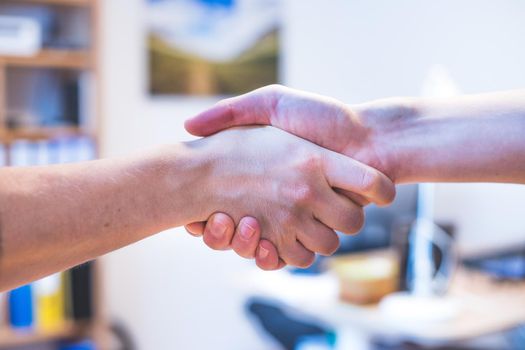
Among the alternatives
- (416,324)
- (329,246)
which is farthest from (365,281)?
(329,246)

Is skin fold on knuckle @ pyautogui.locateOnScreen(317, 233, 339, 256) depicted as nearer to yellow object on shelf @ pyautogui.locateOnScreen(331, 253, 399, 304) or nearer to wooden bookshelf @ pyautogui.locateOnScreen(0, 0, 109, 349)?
yellow object on shelf @ pyautogui.locateOnScreen(331, 253, 399, 304)

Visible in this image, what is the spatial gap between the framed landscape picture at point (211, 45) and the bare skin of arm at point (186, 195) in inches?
71.3

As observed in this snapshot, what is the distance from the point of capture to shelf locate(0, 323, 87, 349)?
2549 mm

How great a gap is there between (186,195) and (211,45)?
6.60ft

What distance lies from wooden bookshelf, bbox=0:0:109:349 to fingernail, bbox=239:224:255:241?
1.50 meters

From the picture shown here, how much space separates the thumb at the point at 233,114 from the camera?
4.41 feet

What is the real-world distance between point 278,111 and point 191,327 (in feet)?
6.84

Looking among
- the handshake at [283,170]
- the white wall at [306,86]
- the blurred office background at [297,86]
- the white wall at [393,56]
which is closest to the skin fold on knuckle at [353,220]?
the handshake at [283,170]

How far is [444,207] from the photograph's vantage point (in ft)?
11.6

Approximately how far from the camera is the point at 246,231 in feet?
4.41

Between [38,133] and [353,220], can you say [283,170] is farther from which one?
[38,133]

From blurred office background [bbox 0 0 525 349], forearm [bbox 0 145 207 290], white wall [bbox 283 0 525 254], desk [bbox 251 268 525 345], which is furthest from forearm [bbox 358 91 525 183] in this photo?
white wall [bbox 283 0 525 254]

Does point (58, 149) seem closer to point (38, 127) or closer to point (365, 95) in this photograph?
point (38, 127)

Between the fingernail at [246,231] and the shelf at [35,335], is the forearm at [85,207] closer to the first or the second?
the fingernail at [246,231]
